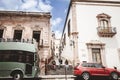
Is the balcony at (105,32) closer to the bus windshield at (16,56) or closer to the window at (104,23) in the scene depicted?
the window at (104,23)

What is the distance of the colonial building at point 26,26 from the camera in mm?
23469

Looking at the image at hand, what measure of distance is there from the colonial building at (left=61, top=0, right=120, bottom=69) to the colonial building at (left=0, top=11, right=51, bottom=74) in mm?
3777

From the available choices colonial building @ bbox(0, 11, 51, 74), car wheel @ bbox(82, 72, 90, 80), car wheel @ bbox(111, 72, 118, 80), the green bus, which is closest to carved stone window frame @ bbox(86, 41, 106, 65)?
colonial building @ bbox(0, 11, 51, 74)

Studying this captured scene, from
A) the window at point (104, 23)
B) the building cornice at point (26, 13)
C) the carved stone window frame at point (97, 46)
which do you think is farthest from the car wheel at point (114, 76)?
the building cornice at point (26, 13)

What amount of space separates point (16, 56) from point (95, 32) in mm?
11662

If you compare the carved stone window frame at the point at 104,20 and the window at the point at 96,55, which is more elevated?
the carved stone window frame at the point at 104,20

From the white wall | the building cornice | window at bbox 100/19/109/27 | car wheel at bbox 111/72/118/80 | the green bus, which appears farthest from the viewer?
the building cornice

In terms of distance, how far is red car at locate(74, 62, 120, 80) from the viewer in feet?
48.9

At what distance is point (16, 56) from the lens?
15.2 metres

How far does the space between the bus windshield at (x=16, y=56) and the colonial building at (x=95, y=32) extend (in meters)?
7.64

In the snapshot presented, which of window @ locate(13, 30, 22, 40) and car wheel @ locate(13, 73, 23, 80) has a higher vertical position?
window @ locate(13, 30, 22, 40)

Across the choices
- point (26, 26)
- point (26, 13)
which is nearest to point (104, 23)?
point (26, 26)

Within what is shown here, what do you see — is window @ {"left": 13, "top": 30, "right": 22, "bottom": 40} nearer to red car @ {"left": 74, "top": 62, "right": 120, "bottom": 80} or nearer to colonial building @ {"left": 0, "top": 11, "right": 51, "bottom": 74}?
colonial building @ {"left": 0, "top": 11, "right": 51, "bottom": 74}

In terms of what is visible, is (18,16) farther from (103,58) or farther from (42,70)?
(103,58)
